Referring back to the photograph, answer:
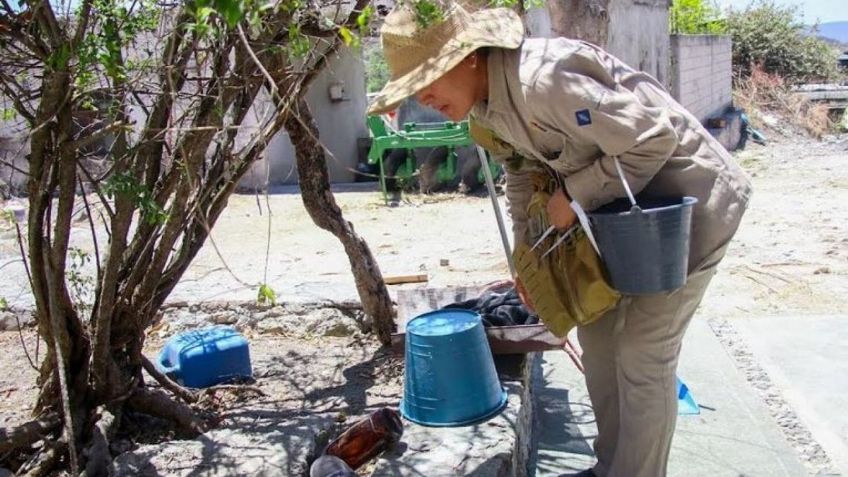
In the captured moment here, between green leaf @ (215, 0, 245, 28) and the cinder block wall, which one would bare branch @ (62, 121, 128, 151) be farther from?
the cinder block wall

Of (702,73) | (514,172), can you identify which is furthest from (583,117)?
(702,73)

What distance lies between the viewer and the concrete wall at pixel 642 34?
13562 millimetres

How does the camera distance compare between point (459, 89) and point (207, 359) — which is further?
point (207, 359)

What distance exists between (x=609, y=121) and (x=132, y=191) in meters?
1.45

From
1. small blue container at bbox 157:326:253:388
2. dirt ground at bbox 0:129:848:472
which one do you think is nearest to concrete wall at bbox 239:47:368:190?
dirt ground at bbox 0:129:848:472

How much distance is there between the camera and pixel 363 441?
9.64ft

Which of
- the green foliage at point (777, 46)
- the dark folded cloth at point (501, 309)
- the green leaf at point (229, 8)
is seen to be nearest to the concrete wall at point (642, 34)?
the green foliage at point (777, 46)

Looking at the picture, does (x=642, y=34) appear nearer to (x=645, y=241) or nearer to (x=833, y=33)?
(x=645, y=241)

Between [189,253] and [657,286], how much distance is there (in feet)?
6.63

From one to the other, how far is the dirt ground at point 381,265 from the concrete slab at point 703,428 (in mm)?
770

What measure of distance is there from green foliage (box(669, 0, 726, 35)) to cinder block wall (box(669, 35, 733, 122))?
Answer: 685mm

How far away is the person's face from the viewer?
8.39 ft

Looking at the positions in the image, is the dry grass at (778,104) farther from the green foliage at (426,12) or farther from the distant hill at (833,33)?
the green foliage at (426,12)

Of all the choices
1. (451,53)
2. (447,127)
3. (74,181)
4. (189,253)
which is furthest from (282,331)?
(447,127)
